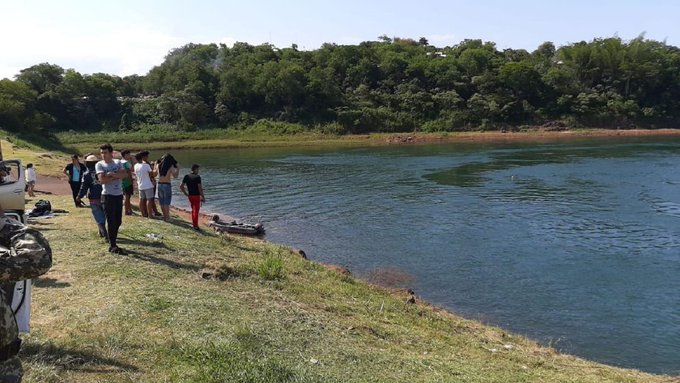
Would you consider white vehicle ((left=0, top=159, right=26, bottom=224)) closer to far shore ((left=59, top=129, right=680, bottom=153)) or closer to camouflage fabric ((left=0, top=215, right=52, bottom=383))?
camouflage fabric ((left=0, top=215, right=52, bottom=383))

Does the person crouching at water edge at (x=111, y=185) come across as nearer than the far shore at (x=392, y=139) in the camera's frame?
Yes

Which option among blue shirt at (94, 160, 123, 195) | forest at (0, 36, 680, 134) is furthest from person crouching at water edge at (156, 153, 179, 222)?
forest at (0, 36, 680, 134)

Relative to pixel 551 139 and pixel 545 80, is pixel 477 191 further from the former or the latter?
pixel 545 80

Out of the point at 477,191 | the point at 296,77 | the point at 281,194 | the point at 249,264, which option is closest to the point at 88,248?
the point at 249,264

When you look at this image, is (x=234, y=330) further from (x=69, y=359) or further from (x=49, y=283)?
(x=49, y=283)

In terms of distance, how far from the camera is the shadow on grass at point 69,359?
595 cm

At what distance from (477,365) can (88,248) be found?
303 inches

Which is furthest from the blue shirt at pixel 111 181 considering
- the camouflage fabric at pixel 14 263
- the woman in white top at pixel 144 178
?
the camouflage fabric at pixel 14 263

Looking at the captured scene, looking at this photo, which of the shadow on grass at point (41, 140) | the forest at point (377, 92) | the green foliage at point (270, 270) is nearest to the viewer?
the green foliage at point (270, 270)

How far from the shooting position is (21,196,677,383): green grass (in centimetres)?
628

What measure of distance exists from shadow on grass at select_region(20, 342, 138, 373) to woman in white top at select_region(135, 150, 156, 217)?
9745 millimetres

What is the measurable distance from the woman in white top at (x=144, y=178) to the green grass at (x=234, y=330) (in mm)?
2236

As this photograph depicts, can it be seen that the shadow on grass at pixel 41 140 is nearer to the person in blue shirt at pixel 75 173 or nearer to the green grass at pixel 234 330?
the person in blue shirt at pixel 75 173

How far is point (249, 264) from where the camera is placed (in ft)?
42.7
